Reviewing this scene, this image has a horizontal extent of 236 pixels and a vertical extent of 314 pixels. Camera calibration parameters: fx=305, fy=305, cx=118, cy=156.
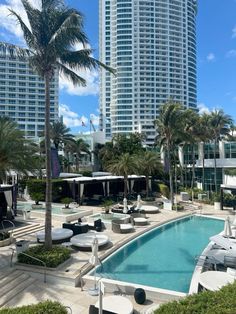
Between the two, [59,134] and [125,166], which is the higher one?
[59,134]

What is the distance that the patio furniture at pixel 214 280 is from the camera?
10.9 metres

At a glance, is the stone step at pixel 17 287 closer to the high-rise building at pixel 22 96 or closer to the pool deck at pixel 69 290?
the pool deck at pixel 69 290

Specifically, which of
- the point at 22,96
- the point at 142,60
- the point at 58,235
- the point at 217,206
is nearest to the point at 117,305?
the point at 58,235

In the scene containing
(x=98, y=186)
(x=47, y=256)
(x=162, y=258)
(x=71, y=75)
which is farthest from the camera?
(x=98, y=186)

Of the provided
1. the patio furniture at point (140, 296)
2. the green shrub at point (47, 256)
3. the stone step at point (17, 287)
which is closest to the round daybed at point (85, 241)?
the green shrub at point (47, 256)

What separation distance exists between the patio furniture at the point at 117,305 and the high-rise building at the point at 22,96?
12283cm

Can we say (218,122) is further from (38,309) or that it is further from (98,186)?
(38,309)

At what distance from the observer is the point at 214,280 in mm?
11359

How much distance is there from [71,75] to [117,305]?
11317mm

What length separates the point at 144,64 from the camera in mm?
140125

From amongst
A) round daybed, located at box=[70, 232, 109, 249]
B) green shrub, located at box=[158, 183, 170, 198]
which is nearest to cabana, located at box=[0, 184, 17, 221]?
round daybed, located at box=[70, 232, 109, 249]

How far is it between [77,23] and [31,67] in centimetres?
330

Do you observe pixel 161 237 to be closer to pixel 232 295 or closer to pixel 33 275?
pixel 33 275

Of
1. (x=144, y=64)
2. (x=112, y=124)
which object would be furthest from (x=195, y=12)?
(x=112, y=124)
